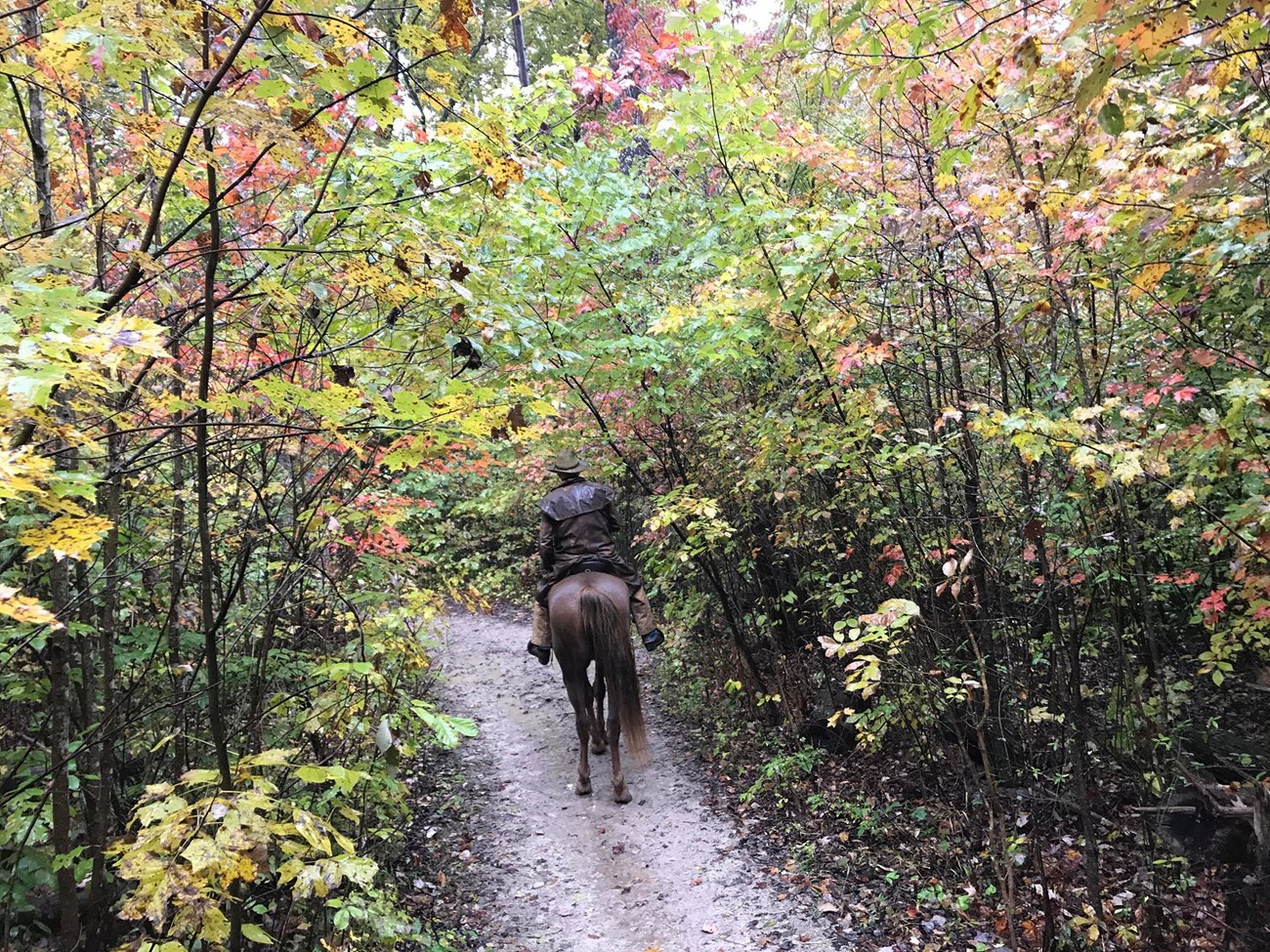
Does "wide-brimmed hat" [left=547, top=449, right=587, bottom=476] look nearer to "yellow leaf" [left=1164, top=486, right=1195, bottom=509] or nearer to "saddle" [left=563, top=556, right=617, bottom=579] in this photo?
"saddle" [left=563, top=556, right=617, bottom=579]

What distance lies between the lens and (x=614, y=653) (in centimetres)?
588

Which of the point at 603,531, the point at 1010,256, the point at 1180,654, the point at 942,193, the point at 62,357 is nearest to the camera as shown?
the point at 62,357

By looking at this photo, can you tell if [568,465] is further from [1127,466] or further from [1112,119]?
[1112,119]

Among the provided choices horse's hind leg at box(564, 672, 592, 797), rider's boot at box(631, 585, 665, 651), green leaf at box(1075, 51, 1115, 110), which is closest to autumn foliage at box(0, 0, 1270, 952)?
green leaf at box(1075, 51, 1115, 110)

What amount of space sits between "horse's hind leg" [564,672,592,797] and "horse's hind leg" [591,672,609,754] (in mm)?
141

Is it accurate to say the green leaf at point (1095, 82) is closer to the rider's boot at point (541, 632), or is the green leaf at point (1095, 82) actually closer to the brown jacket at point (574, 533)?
the brown jacket at point (574, 533)

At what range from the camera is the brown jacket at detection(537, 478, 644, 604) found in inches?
248

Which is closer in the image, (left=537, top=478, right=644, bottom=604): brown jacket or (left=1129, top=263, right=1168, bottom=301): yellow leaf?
(left=1129, top=263, right=1168, bottom=301): yellow leaf

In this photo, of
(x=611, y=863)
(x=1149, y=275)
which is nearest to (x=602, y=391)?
(x=611, y=863)

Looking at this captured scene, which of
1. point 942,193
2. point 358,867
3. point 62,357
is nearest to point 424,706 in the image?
point 358,867

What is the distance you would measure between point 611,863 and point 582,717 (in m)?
1.30

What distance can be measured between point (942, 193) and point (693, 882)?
16.3ft

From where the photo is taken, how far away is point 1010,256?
373 cm

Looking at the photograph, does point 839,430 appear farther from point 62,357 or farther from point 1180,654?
point 62,357
